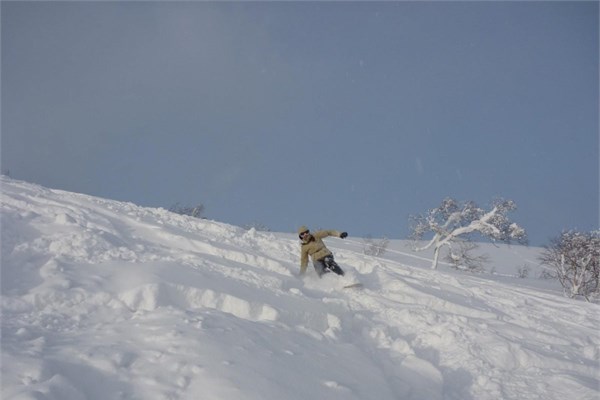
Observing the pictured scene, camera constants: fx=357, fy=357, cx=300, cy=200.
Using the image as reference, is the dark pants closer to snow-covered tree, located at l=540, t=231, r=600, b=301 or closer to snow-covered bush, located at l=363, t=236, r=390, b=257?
snow-covered tree, located at l=540, t=231, r=600, b=301

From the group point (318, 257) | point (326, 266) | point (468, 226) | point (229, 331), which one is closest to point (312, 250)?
point (318, 257)

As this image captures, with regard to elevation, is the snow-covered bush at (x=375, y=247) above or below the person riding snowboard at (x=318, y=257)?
below

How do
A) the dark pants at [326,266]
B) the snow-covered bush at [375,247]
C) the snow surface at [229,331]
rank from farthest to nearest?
the snow-covered bush at [375,247]
the dark pants at [326,266]
the snow surface at [229,331]

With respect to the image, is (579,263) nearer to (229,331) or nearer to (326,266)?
(326,266)

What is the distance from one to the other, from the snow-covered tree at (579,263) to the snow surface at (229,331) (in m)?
16.2

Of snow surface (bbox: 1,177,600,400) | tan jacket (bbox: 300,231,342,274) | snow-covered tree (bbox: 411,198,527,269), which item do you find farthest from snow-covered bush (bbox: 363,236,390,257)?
snow surface (bbox: 1,177,600,400)

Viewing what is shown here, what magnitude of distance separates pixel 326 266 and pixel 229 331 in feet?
Result: 15.6

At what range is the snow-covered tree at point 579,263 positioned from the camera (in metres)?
20.7

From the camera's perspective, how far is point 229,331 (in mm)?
3955

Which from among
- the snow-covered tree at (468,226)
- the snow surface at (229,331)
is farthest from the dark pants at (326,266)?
the snow-covered tree at (468,226)

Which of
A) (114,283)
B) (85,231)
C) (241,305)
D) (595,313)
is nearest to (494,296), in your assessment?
(595,313)

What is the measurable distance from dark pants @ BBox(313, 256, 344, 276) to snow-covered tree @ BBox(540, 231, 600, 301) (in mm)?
18226

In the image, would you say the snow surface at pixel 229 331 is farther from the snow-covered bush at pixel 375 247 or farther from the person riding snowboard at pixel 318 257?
the snow-covered bush at pixel 375 247

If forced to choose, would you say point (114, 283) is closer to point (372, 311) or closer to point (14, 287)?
point (14, 287)
